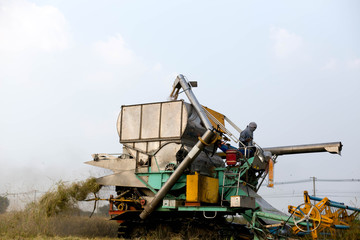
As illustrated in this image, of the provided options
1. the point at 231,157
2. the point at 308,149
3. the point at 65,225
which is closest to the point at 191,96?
the point at 231,157

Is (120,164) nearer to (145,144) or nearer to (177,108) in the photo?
(145,144)

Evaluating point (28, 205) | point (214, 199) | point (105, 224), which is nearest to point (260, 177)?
point (214, 199)

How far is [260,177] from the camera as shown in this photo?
12.0 m

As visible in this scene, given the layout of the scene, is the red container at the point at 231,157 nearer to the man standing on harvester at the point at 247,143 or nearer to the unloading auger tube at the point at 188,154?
the man standing on harvester at the point at 247,143

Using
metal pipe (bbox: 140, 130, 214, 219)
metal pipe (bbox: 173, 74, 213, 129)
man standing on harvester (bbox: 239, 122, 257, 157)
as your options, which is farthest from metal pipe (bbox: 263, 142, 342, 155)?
metal pipe (bbox: 140, 130, 214, 219)

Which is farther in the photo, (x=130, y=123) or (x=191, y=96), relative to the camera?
(x=130, y=123)

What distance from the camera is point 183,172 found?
1088cm

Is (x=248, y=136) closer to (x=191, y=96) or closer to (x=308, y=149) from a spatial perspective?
(x=308, y=149)

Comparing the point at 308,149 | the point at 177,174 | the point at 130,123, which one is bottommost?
the point at 177,174

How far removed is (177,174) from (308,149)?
13.5 ft

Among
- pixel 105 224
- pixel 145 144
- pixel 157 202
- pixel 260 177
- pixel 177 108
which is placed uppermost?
pixel 177 108

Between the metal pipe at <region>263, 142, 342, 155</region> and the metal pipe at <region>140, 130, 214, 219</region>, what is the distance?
10.5 ft

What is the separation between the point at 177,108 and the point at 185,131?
76 cm

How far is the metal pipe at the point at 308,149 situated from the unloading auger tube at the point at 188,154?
2834mm
